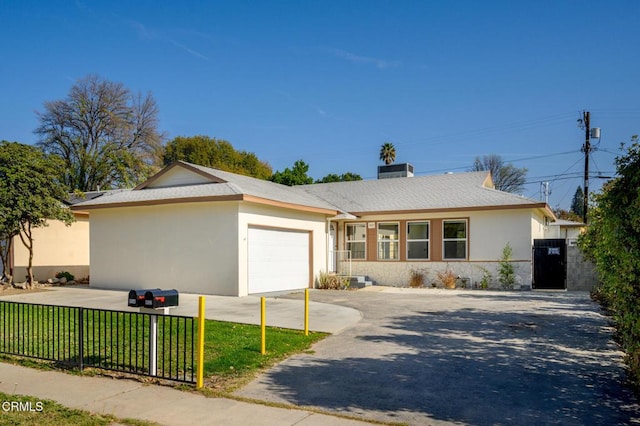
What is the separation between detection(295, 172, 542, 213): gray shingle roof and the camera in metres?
20.7

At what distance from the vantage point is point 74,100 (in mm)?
38781

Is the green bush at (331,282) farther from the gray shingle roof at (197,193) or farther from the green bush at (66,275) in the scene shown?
the green bush at (66,275)

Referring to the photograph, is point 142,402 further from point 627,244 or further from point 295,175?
point 295,175

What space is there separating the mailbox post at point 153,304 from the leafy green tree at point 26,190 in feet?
43.1

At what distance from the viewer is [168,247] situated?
17219 mm

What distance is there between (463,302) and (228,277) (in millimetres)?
7598

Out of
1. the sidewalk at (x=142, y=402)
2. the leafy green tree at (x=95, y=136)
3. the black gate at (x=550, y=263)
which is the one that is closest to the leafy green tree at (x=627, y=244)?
the sidewalk at (x=142, y=402)

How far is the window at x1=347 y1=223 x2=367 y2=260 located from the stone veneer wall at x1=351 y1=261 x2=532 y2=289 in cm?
50

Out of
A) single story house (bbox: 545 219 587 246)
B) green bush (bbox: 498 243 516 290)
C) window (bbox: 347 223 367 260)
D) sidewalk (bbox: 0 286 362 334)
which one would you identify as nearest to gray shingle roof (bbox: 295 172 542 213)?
window (bbox: 347 223 367 260)

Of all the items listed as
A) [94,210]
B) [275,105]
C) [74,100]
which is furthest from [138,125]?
[94,210]

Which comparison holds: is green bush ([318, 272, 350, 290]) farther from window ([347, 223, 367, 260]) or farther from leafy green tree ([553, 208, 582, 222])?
leafy green tree ([553, 208, 582, 222])

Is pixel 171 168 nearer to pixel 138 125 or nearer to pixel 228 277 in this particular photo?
pixel 228 277

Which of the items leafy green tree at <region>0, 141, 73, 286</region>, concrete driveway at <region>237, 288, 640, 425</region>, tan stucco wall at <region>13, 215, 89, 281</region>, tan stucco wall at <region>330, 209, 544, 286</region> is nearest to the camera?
concrete driveway at <region>237, 288, 640, 425</region>

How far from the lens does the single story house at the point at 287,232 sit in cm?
1644
